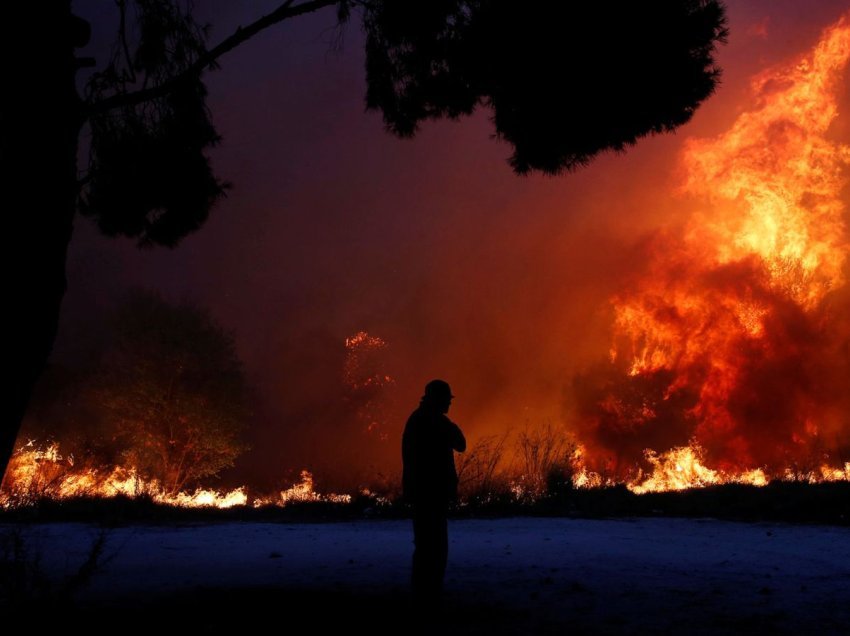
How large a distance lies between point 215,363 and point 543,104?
25966 mm

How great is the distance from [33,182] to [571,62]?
4.34m

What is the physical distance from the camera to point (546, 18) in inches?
219

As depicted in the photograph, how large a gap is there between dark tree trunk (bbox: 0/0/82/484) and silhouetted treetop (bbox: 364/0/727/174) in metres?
3.39

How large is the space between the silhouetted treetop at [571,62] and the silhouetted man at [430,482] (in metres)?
2.72

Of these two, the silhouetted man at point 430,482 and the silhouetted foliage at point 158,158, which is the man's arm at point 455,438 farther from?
the silhouetted foliage at point 158,158

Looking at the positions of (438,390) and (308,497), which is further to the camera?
(308,497)

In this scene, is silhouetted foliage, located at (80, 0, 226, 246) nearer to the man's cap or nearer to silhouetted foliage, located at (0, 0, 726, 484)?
silhouetted foliage, located at (0, 0, 726, 484)

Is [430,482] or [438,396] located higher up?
[438,396]

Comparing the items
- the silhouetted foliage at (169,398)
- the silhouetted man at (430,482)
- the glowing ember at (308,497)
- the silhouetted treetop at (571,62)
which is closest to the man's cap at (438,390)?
the silhouetted man at (430,482)

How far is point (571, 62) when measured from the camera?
5.73 meters

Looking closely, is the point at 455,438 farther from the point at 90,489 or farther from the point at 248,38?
the point at 90,489

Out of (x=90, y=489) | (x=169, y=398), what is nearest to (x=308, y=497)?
(x=90, y=489)

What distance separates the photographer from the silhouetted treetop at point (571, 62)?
221 inches

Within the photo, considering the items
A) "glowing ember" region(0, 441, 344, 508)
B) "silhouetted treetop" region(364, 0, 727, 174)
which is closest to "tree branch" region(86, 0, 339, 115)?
"silhouetted treetop" region(364, 0, 727, 174)
